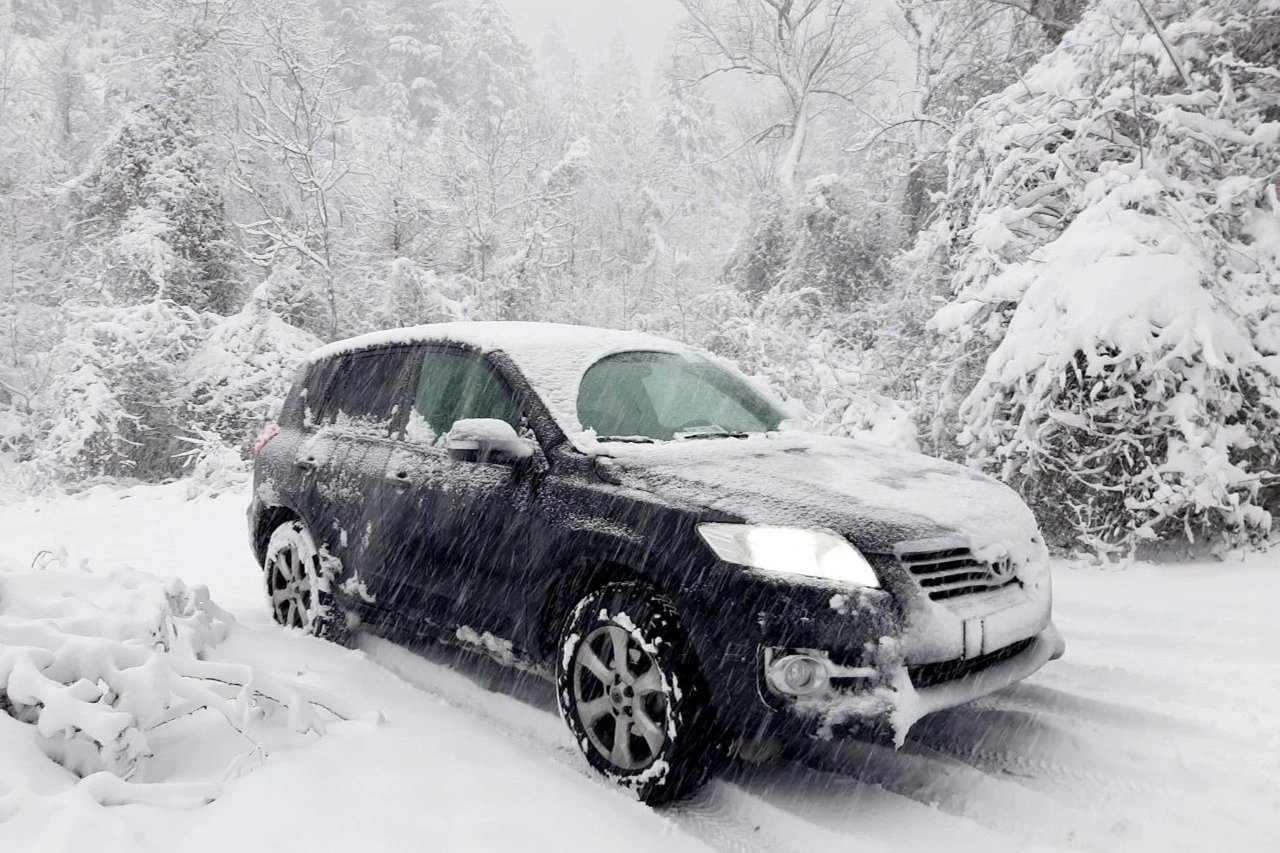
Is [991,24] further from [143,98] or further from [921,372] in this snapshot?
[143,98]

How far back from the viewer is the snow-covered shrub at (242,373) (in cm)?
1487

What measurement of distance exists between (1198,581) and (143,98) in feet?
64.3

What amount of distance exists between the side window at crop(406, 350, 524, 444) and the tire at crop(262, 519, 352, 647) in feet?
3.57

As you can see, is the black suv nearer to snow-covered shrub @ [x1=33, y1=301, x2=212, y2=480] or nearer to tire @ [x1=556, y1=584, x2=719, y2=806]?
tire @ [x1=556, y1=584, x2=719, y2=806]

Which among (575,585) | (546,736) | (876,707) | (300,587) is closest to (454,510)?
(575,585)

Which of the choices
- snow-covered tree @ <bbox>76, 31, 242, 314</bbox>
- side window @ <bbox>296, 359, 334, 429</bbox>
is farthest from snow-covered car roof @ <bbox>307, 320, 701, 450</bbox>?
snow-covered tree @ <bbox>76, 31, 242, 314</bbox>

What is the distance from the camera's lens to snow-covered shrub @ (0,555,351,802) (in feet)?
8.34

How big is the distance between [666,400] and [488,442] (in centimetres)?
97

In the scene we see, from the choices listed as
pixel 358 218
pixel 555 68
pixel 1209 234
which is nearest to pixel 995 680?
pixel 1209 234

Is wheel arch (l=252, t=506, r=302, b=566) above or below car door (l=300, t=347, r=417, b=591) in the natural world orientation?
below

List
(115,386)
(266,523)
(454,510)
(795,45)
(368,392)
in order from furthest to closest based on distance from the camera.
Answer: (795,45)
(115,386)
(266,523)
(368,392)
(454,510)

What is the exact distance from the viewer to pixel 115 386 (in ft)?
48.8

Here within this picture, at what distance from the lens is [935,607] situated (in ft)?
9.18

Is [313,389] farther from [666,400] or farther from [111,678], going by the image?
[111,678]
